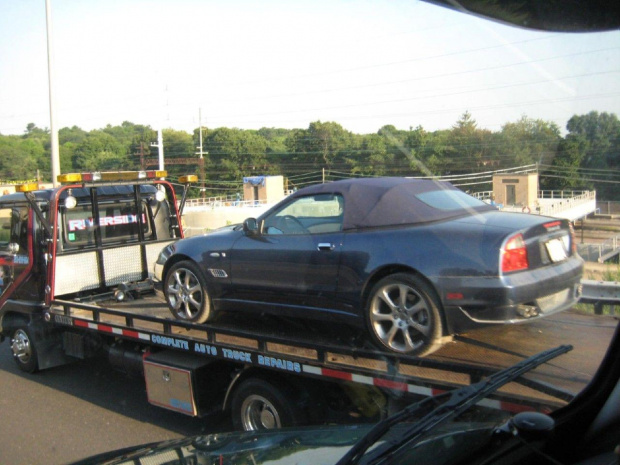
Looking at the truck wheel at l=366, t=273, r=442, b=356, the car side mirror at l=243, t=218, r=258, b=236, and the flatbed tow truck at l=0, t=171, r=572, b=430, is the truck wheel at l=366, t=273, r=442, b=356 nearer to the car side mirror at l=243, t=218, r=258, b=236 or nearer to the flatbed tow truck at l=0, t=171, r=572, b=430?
the flatbed tow truck at l=0, t=171, r=572, b=430

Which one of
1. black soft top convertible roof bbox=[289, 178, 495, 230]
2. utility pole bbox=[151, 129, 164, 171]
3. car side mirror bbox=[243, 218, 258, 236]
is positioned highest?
utility pole bbox=[151, 129, 164, 171]

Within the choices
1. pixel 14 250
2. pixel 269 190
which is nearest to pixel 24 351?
pixel 14 250

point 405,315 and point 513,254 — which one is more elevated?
point 513,254

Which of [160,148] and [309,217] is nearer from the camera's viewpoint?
[309,217]

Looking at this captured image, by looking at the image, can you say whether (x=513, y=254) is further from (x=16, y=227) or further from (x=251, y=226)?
(x=16, y=227)

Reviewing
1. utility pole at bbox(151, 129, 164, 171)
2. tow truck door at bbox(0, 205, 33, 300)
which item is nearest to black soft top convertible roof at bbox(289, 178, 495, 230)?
tow truck door at bbox(0, 205, 33, 300)

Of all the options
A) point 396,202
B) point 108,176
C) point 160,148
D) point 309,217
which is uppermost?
point 160,148

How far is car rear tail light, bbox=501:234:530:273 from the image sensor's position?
3.71 meters

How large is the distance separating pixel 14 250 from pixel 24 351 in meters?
1.28

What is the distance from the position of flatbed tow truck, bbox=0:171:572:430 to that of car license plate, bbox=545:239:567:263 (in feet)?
2.95

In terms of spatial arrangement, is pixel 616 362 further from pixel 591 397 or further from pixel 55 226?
pixel 55 226

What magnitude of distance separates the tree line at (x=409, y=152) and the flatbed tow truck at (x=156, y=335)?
0.88 m

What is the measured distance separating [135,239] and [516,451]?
6.80 meters

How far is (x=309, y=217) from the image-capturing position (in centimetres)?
491
